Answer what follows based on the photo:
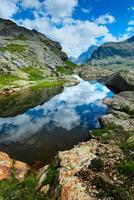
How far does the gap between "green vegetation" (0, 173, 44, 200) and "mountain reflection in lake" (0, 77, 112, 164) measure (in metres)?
7.48

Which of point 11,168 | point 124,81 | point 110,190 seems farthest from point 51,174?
point 124,81

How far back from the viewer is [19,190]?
24.3 metres

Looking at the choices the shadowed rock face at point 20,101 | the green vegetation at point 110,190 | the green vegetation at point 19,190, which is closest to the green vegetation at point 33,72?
the shadowed rock face at point 20,101

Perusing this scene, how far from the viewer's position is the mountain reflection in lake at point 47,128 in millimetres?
38188

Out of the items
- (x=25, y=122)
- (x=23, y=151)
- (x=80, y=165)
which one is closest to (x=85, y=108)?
(x=25, y=122)

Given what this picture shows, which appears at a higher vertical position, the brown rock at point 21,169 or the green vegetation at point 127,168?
the green vegetation at point 127,168

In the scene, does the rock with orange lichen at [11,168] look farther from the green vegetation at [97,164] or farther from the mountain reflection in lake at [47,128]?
the green vegetation at [97,164]

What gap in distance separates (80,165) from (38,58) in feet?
498

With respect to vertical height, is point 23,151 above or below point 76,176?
below

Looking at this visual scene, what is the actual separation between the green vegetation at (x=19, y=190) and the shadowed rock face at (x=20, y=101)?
3439 cm

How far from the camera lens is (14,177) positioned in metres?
28.3

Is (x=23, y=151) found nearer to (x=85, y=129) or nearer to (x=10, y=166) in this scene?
(x=10, y=166)

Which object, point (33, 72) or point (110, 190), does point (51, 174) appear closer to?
point (110, 190)

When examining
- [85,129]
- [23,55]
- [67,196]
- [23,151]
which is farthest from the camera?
[23,55]
